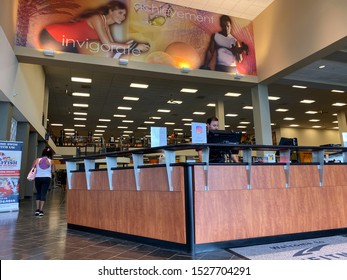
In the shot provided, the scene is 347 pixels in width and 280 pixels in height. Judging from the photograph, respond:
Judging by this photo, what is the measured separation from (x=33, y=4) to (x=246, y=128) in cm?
1682

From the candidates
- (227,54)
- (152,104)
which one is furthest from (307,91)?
(152,104)

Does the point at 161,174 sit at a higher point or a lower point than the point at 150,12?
lower

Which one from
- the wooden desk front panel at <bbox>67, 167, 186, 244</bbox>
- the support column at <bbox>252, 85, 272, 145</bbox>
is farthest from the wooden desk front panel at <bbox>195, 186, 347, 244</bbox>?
the support column at <bbox>252, 85, 272, 145</bbox>

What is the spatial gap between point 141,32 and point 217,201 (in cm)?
629

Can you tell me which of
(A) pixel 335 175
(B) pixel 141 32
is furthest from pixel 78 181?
(B) pixel 141 32

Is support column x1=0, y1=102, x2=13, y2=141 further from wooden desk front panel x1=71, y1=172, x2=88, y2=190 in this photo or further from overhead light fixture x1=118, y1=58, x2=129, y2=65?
wooden desk front panel x1=71, y1=172, x2=88, y2=190

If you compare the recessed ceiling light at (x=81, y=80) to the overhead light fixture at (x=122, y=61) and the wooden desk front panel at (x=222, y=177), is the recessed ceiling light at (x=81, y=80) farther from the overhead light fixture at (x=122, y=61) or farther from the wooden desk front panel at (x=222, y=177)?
the wooden desk front panel at (x=222, y=177)

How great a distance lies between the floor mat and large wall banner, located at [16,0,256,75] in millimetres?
6026

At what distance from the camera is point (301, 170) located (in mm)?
3734

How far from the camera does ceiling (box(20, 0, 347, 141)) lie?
8.47 metres

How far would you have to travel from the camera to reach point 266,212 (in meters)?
3.38

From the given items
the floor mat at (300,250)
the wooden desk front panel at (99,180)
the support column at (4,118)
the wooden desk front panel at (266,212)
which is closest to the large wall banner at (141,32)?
the support column at (4,118)

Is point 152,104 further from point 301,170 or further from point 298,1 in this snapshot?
point 301,170

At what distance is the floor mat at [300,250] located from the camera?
2775 millimetres
